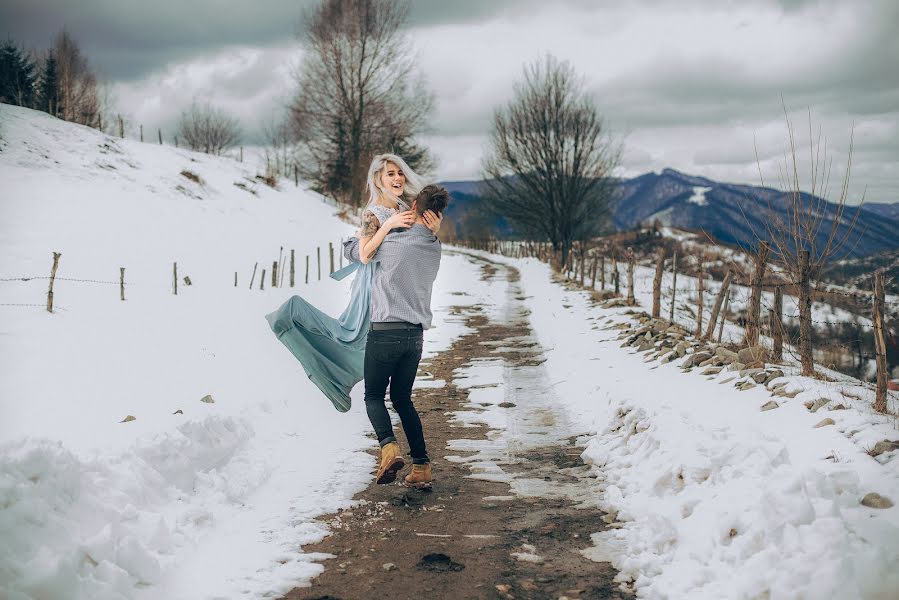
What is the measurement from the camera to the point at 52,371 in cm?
673

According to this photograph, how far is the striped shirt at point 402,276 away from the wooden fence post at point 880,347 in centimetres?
335

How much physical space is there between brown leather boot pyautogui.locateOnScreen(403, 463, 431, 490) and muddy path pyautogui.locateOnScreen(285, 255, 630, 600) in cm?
6

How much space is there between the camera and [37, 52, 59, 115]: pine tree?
33484mm

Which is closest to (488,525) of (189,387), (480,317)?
(189,387)

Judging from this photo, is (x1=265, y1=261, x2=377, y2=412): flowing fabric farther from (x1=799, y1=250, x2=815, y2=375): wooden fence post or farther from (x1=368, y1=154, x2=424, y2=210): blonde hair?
(x1=799, y1=250, x2=815, y2=375): wooden fence post

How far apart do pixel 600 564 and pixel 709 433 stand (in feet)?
4.89

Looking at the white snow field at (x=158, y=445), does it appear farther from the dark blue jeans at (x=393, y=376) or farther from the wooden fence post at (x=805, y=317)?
the wooden fence post at (x=805, y=317)

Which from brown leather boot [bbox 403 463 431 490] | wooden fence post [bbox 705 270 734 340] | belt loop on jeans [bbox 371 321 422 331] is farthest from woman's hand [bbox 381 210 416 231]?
wooden fence post [bbox 705 270 734 340]

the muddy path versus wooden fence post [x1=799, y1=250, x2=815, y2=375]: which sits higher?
wooden fence post [x1=799, y1=250, x2=815, y2=375]

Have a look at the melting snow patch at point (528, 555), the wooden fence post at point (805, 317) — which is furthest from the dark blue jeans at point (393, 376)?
the wooden fence post at point (805, 317)

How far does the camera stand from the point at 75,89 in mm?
→ 38094

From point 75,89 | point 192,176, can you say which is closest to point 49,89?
point 75,89

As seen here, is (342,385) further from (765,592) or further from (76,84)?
(76,84)

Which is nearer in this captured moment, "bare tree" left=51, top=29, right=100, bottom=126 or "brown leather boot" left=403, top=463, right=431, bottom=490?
"brown leather boot" left=403, top=463, right=431, bottom=490
